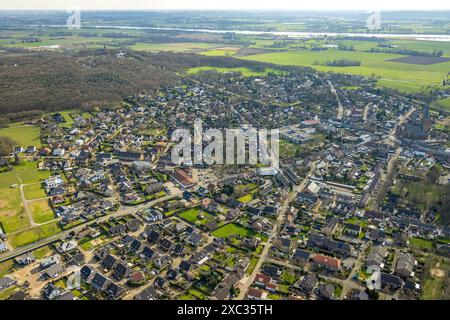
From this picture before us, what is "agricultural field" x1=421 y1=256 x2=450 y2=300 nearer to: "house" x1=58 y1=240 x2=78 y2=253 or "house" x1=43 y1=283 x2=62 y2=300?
"house" x1=43 y1=283 x2=62 y2=300

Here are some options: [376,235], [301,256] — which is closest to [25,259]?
[301,256]

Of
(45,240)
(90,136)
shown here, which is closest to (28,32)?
(90,136)

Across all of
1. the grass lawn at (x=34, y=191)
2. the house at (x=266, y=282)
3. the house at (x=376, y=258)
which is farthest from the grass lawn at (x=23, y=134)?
the house at (x=376, y=258)

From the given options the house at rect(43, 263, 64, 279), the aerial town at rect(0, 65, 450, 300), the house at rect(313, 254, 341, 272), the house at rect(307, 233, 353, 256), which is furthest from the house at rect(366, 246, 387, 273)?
the house at rect(43, 263, 64, 279)

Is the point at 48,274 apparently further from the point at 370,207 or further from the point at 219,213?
the point at 370,207

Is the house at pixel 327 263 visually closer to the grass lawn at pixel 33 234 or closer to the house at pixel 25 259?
the house at pixel 25 259
